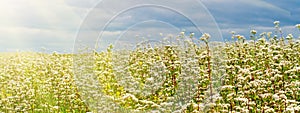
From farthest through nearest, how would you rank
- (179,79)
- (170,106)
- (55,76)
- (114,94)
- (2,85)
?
(2,85) → (55,76) → (179,79) → (114,94) → (170,106)

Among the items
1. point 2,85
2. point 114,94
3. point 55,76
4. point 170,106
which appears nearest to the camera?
point 170,106

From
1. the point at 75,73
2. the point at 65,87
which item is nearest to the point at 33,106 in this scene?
the point at 65,87

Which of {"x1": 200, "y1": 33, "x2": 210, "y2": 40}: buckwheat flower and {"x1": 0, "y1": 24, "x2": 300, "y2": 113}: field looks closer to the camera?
{"x1": 0, "y1": 24, "x2": 300, "y2": 113}: field

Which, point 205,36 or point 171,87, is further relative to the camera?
point 171,87

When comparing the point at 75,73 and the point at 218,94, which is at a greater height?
the point at 75,73

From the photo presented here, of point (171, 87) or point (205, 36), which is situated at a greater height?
point (205, 36)

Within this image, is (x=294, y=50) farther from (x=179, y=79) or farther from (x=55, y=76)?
(x=55, y=76)

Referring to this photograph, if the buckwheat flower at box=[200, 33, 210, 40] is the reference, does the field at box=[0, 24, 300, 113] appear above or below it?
below

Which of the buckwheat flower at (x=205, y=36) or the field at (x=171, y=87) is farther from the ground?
the buckwheat flower at (x=205, y=36)

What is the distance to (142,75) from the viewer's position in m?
10.4

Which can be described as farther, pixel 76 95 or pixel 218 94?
pixel 76 95

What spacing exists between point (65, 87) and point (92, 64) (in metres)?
1.84

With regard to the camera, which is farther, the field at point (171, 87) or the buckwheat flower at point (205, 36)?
the buckwheat flower at point (205, 36)

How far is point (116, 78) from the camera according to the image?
31.6ft
